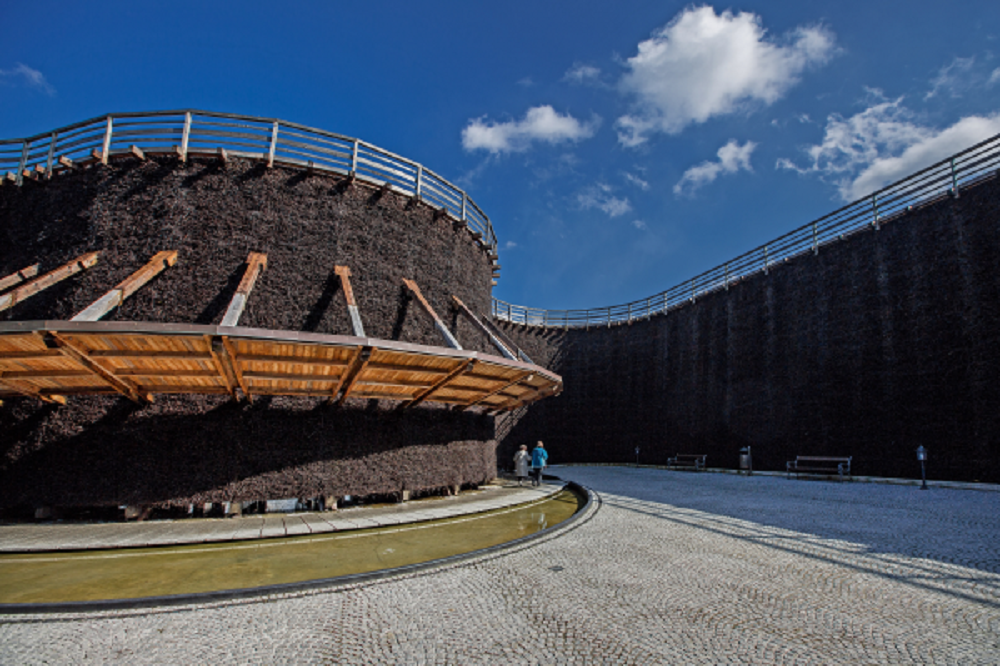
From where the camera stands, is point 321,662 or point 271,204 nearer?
point 321,662

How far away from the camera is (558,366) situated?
31062mm

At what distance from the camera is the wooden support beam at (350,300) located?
8.80 meters

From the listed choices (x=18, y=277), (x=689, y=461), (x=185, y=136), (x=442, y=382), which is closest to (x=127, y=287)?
(x=18, y=277)

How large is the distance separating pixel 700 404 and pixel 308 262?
22.0m

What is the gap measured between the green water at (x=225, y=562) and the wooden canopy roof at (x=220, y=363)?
120 inches

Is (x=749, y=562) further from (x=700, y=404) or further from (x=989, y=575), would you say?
(x=700, y=404)

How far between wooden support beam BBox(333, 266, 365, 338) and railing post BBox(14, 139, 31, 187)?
835cm

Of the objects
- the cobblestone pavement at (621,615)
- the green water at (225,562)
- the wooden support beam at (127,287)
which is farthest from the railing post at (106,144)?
the cobblestone pavement at (621,615)

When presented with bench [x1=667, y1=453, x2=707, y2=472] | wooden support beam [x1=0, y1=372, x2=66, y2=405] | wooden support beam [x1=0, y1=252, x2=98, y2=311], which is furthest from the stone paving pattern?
bench [x1=667, y1=453, x2=707, y2=472]

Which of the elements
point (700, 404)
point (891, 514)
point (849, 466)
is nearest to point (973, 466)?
point (849, 466)

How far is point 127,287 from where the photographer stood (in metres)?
9.02

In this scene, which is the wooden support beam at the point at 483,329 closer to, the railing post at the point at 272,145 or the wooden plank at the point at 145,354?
the railing post at the point at 272,145

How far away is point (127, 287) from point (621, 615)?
1061 cm

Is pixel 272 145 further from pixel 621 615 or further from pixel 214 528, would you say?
pixel 621 615
